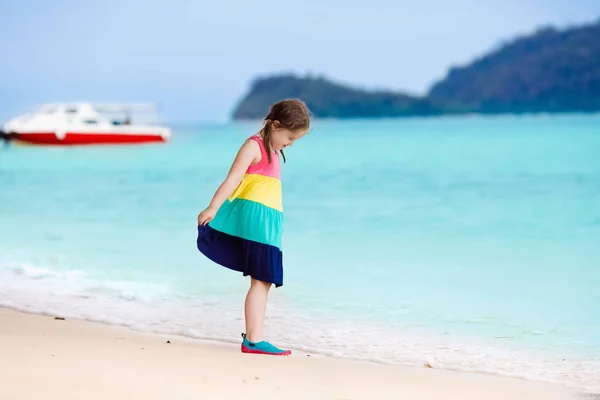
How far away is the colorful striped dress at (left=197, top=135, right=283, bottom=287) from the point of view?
11.7 ft

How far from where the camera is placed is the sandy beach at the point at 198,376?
2982mm

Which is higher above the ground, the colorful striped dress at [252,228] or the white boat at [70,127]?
the white boat at [70,127]

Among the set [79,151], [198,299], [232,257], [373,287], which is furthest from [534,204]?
[79,151]

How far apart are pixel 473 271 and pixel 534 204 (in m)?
7.34

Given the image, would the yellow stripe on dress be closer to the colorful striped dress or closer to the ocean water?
the colorful striped dress

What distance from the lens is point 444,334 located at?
473 cm

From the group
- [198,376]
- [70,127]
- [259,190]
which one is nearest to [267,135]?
[259,190]

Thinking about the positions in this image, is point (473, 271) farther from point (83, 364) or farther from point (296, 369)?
point (83, 364)

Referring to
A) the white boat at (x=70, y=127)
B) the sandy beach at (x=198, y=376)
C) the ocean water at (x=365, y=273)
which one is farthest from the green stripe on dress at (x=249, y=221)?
the white boat at (x=70, y=127)

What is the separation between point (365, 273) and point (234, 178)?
3.63m

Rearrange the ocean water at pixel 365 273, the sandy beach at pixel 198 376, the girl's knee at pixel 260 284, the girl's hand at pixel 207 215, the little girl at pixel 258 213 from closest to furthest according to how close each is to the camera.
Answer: the sandy beach at pixel 198 376
the girl's hand at pixel 207 215
the little girl at pixel 258 213
the girl's knee at pixel 260 284
the ocean water at pixel 365 273

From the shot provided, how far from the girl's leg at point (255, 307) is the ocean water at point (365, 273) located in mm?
552

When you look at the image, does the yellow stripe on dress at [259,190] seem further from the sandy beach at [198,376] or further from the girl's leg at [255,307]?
the sandy beach at [198,376]

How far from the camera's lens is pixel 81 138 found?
37.3 meters
